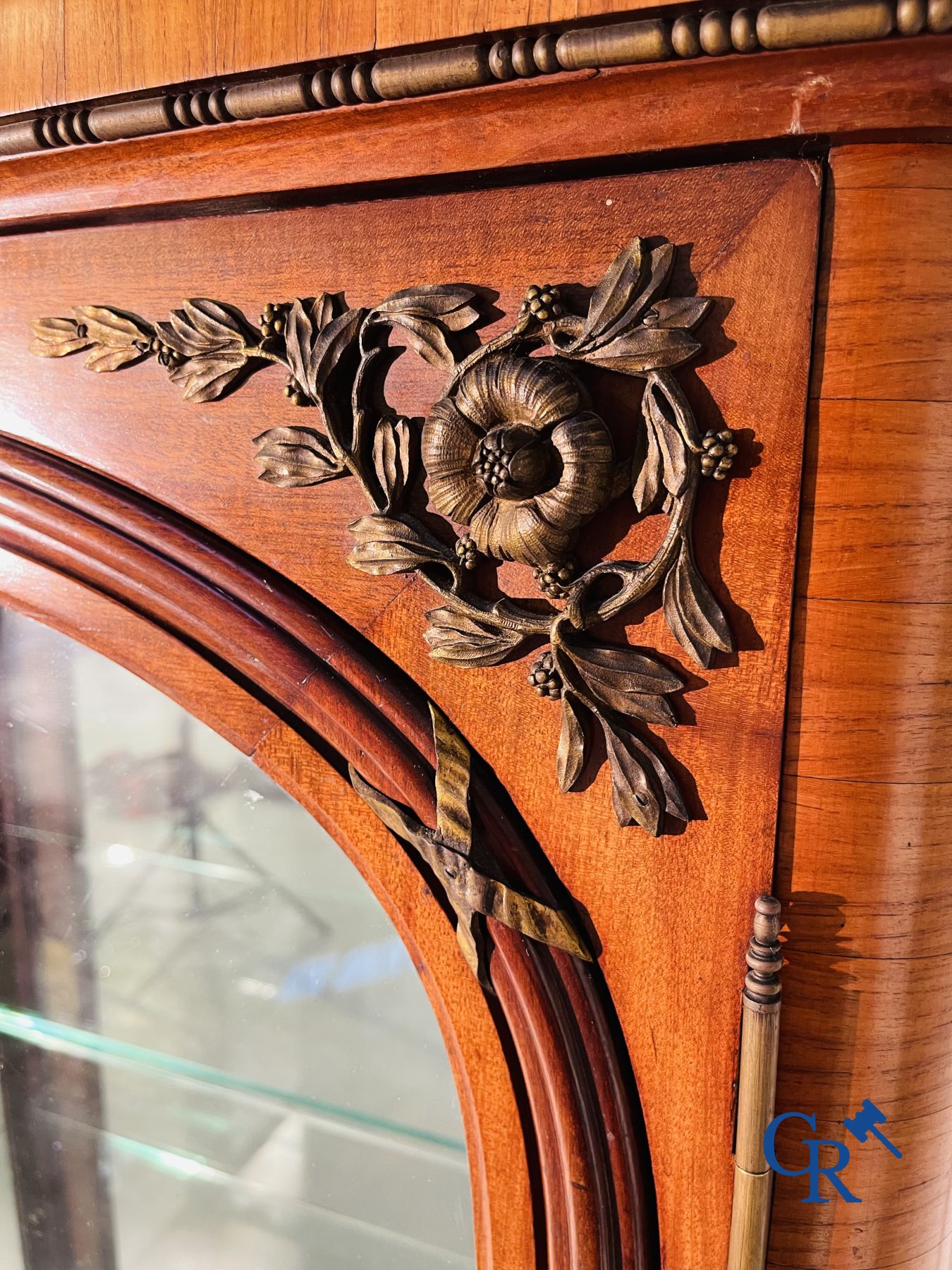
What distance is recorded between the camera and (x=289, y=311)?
0.47 m

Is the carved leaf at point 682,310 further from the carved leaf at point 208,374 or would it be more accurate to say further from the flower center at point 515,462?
the carved leaf at point 208,374

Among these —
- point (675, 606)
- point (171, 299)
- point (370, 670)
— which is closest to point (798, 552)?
point (675, 606)

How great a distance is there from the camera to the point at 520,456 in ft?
1.32

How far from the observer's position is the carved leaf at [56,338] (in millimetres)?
534

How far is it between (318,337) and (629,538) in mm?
182

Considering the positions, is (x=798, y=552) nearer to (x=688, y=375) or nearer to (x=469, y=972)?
(x=688, y=375)

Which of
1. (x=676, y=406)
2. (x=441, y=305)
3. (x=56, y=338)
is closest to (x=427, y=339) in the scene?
(x=441, y=305)

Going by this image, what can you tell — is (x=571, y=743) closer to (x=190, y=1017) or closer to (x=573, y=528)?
(x=573, y=528)

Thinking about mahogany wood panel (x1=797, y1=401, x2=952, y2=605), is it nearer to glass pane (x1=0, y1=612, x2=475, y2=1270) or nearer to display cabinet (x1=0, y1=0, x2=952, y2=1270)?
display cabinet (x1=0, y1=0, x2=952, y2=1270)

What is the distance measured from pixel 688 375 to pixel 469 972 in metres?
0.31

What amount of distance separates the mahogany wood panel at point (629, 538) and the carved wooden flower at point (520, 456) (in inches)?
1.2

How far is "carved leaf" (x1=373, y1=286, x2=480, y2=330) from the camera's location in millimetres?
427

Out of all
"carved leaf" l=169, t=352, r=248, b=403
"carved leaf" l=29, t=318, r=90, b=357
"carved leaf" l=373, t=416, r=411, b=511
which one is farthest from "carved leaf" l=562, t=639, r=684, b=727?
"carved leaf" l=29, t=318, r=90, b=357

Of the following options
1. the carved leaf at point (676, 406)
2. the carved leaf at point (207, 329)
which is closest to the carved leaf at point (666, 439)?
the carved leaf at point (676, 406)
